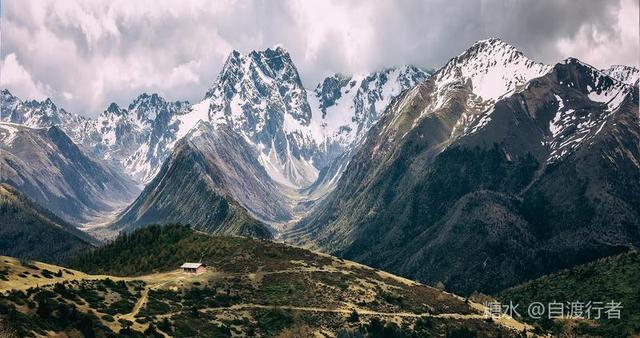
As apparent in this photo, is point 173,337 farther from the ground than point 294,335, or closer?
closer

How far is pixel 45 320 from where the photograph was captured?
151125 mm

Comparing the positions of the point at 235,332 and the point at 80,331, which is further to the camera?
the point at 235,332

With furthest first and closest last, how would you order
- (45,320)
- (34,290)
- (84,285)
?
(84,285)
(34,290)
(45,320)

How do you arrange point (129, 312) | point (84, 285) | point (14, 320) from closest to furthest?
point (14, 320) < point (129, 312) < point (84, 285)

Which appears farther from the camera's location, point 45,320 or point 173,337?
point 173,337

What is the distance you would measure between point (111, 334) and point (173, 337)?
813 inches

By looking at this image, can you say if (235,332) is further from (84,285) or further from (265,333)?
(84,285)

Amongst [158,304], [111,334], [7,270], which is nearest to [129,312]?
[158,304]

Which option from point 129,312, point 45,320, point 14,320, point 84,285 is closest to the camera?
point 14,320

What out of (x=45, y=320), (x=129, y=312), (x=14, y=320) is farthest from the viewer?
(x=129, y=312)

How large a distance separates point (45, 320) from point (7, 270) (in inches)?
1940

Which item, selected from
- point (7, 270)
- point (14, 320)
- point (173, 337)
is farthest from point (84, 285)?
point (14, 320)

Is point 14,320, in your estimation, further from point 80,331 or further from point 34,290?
point 34,290

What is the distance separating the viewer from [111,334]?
6112 inches
